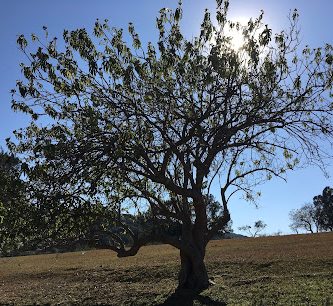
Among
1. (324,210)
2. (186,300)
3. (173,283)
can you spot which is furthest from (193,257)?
(324,210)

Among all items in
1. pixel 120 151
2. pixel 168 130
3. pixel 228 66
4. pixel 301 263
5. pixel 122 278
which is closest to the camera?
pixel 120 151

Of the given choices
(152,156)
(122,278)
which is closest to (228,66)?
(152,156)

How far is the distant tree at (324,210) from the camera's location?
108 metres

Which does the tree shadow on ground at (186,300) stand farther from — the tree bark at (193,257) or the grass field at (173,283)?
the tree bark at (193,257)

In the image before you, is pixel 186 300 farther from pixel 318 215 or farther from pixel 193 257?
pixel 318 215

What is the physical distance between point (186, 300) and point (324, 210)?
102m

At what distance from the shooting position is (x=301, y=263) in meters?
21.0

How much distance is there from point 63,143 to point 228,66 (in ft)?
16.8

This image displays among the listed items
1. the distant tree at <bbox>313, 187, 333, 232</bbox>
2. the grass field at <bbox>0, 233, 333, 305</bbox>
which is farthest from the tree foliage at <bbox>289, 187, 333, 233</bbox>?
the grass field at <bbox>0, 233, 333, 305</bbox>

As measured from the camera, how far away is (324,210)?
364 ft

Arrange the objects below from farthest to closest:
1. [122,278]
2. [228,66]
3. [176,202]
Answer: [122,278] → [176,202] → [228,66]

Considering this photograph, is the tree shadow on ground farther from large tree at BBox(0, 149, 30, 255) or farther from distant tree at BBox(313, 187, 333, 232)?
distant tree at BBox(313, 187, 333, 232)

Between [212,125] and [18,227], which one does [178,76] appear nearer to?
[212,125]

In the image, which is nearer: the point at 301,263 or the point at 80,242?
the point at 80,242
